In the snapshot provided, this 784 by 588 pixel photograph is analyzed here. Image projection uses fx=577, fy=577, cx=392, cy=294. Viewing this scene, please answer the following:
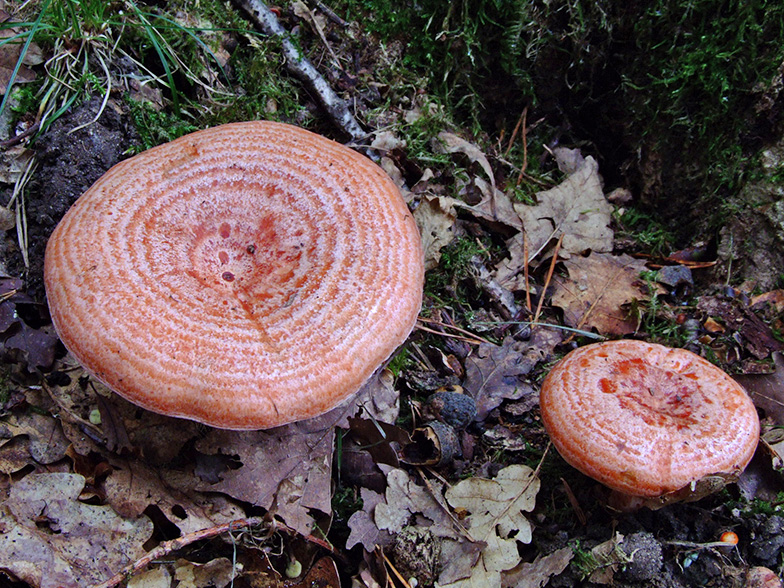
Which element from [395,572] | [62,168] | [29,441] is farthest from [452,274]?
[29,441]

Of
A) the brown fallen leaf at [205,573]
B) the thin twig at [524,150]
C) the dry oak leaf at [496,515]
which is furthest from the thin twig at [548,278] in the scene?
the brown fallen leaf at [205,573]

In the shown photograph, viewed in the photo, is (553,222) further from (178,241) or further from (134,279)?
(134,279)

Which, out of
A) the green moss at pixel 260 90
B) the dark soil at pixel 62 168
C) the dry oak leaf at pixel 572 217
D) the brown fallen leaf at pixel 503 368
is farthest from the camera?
the dry oak leaf at pixel 572 217

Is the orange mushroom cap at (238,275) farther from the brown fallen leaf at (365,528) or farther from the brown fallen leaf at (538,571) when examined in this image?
the brown fallen leaf at (538,571)

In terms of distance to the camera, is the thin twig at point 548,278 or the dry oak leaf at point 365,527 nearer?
the dry oak leaf at point 365,527

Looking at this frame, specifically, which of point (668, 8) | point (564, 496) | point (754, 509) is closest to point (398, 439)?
point (564, 496)

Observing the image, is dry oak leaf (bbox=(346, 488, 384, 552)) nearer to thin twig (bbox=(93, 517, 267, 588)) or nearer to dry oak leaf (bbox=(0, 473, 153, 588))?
thin twig (bbox=(93, 517, 267, 588))
